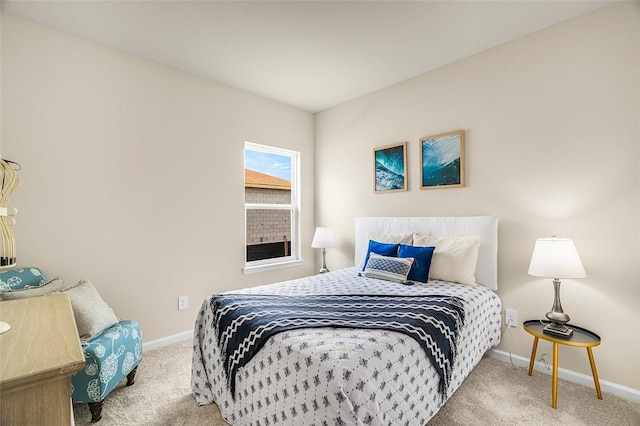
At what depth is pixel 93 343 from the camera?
1787 mm

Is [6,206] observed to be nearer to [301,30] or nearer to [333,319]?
[333,319]

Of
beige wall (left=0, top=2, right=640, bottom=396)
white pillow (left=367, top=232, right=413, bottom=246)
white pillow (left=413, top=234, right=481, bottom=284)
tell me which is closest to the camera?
beige wall (left=0, top=2, right=640, bottom=396)

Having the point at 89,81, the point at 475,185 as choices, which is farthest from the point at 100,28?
the point at 475,185

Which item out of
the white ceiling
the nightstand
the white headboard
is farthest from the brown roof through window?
the nightstand

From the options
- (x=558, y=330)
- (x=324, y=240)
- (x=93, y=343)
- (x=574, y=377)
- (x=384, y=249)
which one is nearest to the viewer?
(x=93, y=343)

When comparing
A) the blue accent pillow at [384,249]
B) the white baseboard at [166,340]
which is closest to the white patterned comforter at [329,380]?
the blue accent pillow at [384,249]

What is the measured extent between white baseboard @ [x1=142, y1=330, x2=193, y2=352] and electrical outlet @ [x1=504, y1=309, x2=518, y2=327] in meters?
3.01

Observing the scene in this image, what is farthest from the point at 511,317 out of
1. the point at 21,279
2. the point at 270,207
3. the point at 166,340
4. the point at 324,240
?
the point at 21,279

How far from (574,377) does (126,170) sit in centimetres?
402

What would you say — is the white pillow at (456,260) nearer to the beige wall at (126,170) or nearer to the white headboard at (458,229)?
the white headboard at (458,229)

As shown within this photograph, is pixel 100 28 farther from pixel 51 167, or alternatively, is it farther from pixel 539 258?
pixel 539 258

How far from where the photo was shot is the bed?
1267 millimetres

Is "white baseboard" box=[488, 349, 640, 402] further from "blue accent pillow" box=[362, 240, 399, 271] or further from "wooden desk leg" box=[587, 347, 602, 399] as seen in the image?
"blue accent pillow" box=[362, 240, 399, 271]

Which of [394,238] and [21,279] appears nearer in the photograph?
[21,279]
